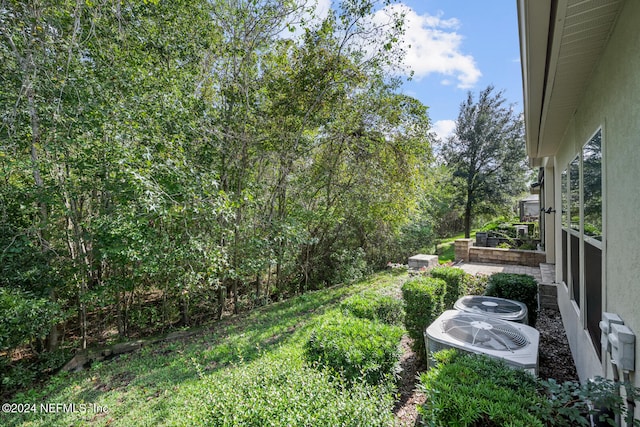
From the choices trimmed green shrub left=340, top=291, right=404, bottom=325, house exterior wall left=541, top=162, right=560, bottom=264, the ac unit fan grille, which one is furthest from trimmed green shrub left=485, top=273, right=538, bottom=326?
house exterior wall left=541, top=162, right=560, bottom=264

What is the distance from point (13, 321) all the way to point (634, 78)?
719 centimetres

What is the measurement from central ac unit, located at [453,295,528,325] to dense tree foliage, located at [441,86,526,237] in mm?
12772

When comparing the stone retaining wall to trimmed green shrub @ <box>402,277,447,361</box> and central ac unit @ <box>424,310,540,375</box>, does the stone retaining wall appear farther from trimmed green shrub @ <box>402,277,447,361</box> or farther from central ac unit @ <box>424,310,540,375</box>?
central ac unit @ <box>424,310,540,375</box>

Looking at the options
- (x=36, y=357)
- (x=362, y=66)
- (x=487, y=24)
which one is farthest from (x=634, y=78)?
(x=36, y=357)

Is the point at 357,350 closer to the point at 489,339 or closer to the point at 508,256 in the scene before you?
the point at 489,339

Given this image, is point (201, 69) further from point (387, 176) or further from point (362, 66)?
point (387, 176)

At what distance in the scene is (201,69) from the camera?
5680mm

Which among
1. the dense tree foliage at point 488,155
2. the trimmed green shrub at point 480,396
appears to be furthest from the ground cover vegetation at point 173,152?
the dense tree foliage at point 488,155

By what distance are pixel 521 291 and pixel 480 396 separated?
3.71 metres

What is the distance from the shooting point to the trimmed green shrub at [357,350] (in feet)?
8.56

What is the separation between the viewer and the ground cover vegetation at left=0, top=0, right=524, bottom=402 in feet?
13.7

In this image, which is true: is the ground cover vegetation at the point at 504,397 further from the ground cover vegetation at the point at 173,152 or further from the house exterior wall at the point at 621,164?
the ground cover vegetation at the point at 173,152

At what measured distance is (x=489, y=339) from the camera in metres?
2.66

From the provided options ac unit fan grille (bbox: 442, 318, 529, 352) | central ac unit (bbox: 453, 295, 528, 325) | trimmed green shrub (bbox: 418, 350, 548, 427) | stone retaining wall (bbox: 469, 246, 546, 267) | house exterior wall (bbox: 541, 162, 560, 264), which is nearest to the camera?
trimmed green shrub (bbox: 418, 350, 548, 427)
